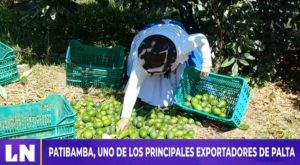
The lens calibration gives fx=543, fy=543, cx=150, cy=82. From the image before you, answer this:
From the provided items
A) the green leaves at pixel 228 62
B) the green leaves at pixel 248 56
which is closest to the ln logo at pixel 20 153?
the green leaves at pixel 228 62

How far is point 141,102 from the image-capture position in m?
5.00

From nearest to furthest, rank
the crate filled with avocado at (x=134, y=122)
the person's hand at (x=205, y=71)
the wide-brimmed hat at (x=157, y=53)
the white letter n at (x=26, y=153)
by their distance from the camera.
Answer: the white letter n at (x=26, y=153) → the wide-brimmed hat at (x=157, y=53) → the crate filled with avocado at (x=134, y=122) → the person's hand at (x=205, y=71)

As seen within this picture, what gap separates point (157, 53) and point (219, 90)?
1.01 meters

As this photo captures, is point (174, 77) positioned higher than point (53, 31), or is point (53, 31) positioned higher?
point (53, 31)

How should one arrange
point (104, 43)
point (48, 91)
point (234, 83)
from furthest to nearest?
point (104, 43), point (48, 91), point (234, 83)

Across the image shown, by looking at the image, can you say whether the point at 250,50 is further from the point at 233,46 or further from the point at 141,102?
the point at 141,102

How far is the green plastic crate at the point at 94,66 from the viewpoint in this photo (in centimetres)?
513

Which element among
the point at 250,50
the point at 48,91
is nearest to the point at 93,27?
the point at 48,91

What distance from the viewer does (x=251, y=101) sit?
5.14 m

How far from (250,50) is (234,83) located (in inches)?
26.4

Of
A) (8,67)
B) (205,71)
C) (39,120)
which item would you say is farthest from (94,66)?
(205,71)

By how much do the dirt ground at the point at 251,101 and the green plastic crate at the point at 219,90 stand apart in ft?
0.42

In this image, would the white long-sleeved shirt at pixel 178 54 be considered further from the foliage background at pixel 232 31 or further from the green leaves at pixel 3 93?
the green leaves at pixel 3 93

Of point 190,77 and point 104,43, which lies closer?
point 190,77
